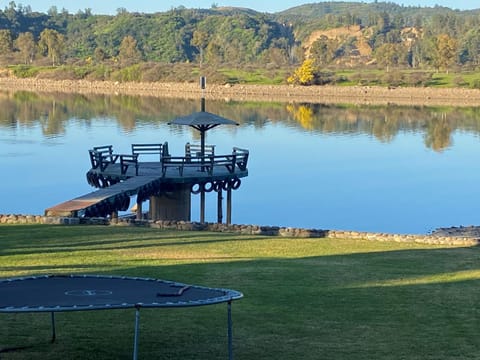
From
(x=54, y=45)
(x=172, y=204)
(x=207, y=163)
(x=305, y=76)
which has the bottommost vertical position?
(x=305, y=76)

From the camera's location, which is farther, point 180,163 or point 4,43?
point 4,43

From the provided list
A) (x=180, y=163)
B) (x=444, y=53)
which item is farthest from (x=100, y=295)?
(x=444, y=53)

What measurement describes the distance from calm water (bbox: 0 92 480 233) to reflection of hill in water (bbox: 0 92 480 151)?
0.10m

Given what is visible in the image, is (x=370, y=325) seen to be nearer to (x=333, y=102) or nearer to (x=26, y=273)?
(x=26, y=273)

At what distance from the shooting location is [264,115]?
80.9 meters

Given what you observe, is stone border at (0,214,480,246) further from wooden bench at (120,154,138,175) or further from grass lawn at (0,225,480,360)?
wooden bench at (120,154,138,175)

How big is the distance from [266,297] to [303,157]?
4092 centimetres

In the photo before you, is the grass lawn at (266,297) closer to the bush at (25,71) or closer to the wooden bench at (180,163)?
the wooden bench at (180,163)

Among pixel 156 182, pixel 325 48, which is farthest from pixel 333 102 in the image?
pixel 156 182

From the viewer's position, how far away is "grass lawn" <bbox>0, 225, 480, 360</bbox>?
1020 centimetres

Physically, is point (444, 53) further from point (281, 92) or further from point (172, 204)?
point (172, 204)

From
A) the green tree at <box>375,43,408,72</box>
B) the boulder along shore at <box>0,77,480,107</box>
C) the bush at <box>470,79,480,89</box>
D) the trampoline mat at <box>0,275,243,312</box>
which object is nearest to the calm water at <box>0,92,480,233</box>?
the boulder along shore at <box>0,77,480,107</box>

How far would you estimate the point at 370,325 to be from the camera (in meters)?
11.3

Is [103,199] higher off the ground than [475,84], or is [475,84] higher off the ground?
[103,199]
